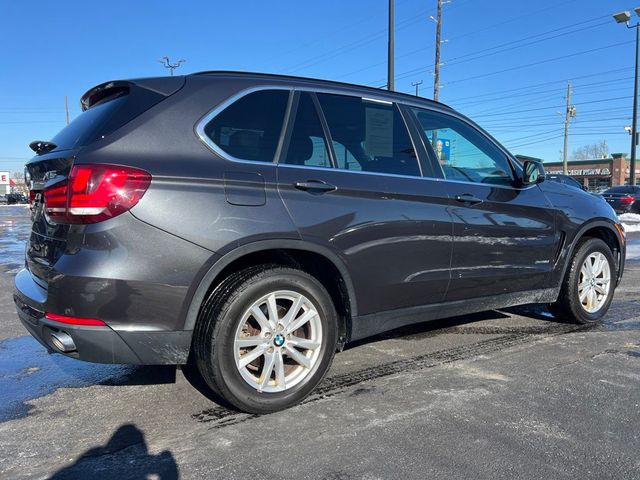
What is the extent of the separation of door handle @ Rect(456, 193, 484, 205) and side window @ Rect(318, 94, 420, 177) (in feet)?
1.32

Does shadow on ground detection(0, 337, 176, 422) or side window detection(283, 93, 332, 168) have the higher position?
side window detection(283, 93, 332, 168)

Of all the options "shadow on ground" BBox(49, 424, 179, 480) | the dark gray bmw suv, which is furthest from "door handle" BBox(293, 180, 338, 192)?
"shadow on ground" BBox(49, 424, 179, 480)

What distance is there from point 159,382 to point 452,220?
2371 millimetres

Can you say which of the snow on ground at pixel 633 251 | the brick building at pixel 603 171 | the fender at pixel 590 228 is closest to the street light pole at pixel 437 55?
the snow on ground at pixel 633 251

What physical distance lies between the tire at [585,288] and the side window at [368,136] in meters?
2.16

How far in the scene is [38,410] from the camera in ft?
10.6

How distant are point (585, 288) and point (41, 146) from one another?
4.76 metres

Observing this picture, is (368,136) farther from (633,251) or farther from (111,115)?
(633,251)

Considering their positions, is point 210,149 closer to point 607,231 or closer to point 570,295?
point 570,295

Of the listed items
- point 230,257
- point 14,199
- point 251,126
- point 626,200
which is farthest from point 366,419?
point 14,199

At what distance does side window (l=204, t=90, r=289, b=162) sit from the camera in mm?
3004

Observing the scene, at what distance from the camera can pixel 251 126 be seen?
3.13m

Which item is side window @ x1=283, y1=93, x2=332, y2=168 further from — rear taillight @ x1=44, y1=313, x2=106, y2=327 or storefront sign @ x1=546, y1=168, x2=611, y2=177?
storefront sign @ x1=546, y1=168, x2=611, y2=177

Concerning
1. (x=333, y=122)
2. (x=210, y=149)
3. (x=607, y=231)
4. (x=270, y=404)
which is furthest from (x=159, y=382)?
(x=607, y=231)
